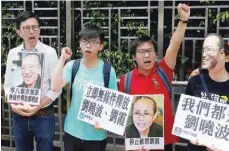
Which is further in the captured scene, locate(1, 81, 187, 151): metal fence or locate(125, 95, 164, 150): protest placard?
locate(1, 81, 187, 151): metal fence

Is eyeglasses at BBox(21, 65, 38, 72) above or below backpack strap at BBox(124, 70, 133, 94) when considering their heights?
above

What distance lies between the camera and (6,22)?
500 cm

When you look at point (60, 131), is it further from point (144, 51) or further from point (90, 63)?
point (144, 51)

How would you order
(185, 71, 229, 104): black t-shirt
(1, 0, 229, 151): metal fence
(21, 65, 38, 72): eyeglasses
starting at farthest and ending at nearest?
(1, 0, 229, 151): metal fence < (21, 65, 38, 72): eyeglasses < (185, 71, 229, 104): black t-shirt

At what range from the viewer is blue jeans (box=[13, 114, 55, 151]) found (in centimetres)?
332

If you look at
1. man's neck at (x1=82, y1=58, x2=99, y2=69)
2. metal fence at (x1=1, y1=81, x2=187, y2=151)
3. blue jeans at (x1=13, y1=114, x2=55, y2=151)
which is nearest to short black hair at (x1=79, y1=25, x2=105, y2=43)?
man's neck at (x1=82, y1=58, x2=99, y2=69)

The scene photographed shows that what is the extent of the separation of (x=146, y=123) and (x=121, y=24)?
1776 mm

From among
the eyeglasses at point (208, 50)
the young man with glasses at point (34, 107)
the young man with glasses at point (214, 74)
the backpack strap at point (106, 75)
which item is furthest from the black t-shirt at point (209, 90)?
the young man with glasses at point (34, 107)

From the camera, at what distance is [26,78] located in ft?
10.9

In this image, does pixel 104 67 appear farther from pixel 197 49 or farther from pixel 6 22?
pixel 6 22

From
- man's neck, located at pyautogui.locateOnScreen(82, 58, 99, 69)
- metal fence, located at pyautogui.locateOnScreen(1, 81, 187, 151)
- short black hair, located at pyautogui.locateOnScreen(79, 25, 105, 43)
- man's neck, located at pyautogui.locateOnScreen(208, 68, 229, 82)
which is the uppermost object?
short black hair, located at pyautogui.locateOnScreen(79, 25, 105, 43)

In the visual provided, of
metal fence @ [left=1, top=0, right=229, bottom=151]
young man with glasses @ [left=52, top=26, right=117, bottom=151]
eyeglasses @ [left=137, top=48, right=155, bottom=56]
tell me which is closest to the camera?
eyeglasses @ [left=137, top=48, right=155, bottom=56]

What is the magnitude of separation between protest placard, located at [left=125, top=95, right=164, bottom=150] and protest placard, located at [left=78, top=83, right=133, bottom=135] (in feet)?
0.22

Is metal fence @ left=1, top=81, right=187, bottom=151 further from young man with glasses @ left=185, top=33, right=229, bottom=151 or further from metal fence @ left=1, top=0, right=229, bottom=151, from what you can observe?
young man with glasses @ left=185, top=33, right=229, bottom=151
